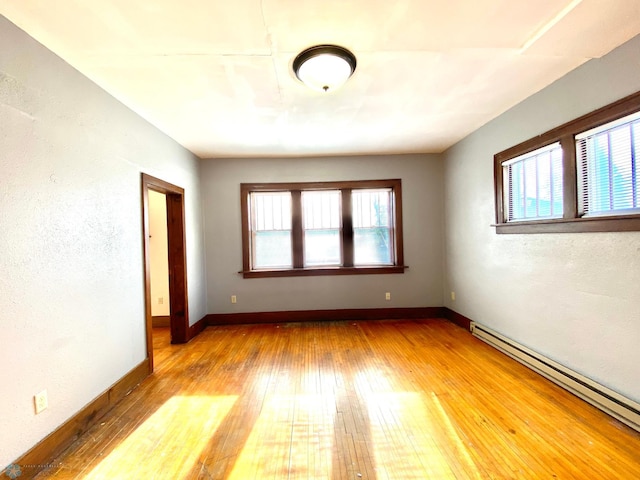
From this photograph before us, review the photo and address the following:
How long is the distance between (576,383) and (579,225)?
123 cm

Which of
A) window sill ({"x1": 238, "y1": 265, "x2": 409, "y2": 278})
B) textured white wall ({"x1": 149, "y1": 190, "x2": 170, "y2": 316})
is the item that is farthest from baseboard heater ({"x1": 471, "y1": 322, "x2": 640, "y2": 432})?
textured white wall ({"x1": 149, "y1": 190, "x2": 170, "y2": 316})

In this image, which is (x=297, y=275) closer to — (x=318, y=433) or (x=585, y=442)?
(x=318, y=433)

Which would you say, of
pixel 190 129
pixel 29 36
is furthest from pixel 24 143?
pixel 190 129

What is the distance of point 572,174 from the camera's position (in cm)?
223

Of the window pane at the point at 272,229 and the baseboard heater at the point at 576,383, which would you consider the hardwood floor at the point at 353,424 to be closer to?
the baseboard heater at the point at 576,383

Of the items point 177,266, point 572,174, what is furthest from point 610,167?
point 177,266

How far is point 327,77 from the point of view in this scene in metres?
1.96

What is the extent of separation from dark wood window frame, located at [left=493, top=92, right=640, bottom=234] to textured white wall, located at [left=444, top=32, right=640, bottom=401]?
0.19ft

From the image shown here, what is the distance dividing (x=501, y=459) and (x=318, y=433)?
109cm

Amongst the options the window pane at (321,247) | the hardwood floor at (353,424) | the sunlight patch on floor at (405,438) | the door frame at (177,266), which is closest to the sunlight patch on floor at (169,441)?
the hardwood floor at (353,424)

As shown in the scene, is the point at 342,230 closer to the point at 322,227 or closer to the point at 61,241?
the point at 322,227

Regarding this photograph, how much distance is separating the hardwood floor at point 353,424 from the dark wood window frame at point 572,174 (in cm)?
132

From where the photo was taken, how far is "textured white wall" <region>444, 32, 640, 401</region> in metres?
1.86

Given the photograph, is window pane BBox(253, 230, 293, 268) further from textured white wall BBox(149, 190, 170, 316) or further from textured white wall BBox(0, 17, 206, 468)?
textured white wall BBox(0, 17, 206, 468)
